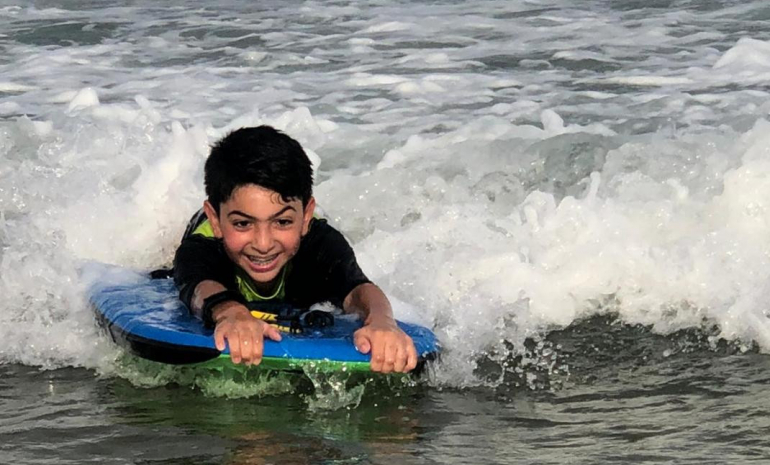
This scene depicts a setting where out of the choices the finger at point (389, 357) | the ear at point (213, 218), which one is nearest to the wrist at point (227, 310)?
the ear at point (213, 218)

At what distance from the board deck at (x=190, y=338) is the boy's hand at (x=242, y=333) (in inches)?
2.1

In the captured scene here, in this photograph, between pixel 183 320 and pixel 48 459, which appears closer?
pixel 48 459

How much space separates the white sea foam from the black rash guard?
1.27ft

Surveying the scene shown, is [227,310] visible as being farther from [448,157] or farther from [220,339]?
[448,157]

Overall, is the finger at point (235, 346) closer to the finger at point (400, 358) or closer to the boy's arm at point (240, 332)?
the boy's arm at point (240, 332)

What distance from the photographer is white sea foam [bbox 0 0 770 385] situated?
5.71 m

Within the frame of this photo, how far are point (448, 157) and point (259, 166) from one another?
3.43 metres

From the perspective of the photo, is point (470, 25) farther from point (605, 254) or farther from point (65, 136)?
point (605, 254)

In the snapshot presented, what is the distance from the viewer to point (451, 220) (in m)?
6.50

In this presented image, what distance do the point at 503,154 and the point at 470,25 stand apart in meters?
4.77

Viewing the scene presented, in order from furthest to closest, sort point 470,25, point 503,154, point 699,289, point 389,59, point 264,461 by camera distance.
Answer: point 470,25
point 389,59
point 503,154
point 699,289
point 264,461

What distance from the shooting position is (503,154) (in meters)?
7.75

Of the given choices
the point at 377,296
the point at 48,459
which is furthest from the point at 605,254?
the point at 48,459

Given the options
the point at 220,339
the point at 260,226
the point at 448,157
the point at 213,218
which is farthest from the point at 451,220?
the point at 220,339
